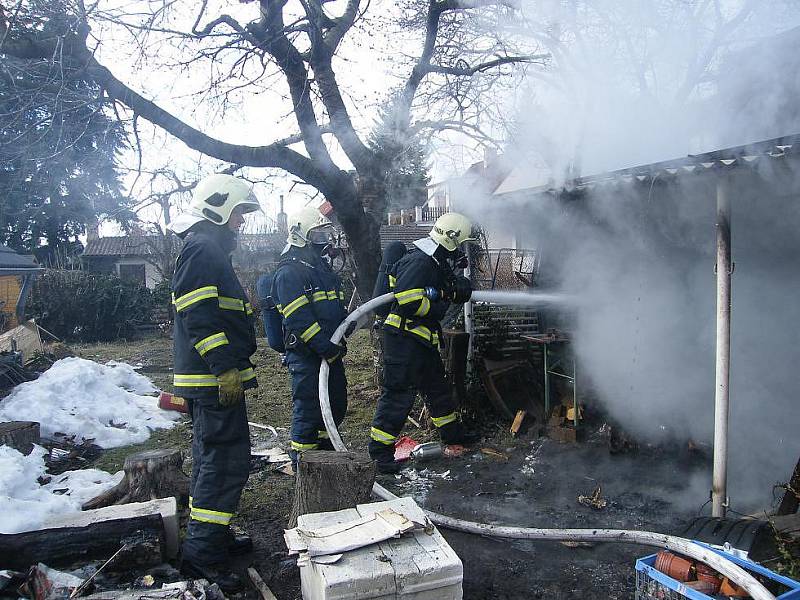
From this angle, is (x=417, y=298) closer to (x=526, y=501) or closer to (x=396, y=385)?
(x=396, y=385)

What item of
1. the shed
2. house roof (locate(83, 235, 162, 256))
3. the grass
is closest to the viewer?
the grass

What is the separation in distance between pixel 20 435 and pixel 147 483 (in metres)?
2.24

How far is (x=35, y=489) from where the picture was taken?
14.7 feet

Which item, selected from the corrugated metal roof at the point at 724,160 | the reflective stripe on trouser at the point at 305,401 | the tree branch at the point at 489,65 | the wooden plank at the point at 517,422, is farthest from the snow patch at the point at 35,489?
the tree branch at the point at 489,65

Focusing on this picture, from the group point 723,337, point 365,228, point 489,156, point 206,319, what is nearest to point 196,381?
point 206,319

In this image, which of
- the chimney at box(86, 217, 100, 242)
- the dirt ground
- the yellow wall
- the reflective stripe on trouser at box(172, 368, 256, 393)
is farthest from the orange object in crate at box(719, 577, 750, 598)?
the yellow wall

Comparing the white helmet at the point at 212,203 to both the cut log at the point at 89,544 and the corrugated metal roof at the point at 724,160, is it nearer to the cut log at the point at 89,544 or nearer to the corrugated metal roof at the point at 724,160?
the cut log at the point at 89,544

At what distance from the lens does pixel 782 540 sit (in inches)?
108

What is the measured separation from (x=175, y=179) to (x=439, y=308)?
4632mm

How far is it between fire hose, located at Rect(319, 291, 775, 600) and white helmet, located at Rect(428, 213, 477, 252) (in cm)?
70

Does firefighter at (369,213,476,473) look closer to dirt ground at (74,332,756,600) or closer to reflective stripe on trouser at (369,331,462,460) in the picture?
reflective stripe on trouser at (369,331,462,460)

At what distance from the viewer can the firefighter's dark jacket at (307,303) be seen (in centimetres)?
449

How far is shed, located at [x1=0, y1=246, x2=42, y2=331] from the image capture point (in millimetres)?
9680

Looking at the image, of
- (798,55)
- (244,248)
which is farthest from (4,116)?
(244,248)
